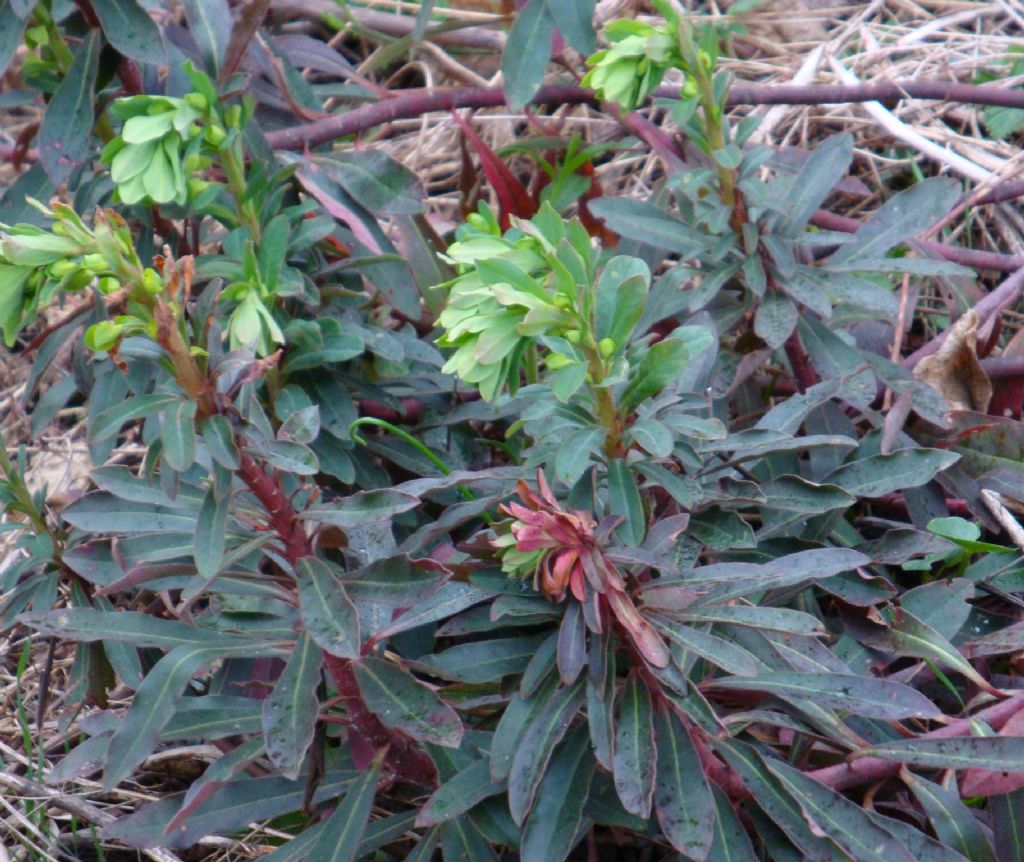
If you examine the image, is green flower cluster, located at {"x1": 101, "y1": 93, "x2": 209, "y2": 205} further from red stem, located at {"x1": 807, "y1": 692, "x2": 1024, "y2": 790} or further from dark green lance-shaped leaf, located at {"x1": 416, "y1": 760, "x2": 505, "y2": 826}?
red stem, located at {"x1": 807, "y1": 692, "x2": 1024, "y2": 790}

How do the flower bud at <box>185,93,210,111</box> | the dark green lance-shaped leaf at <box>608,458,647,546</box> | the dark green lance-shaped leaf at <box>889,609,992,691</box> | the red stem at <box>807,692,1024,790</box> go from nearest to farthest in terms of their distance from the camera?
the dark green lance-shaped leaf at <box>608,458,647,546</box>, the red stem at <box>807,692,1024,790</box>, the dark green lance-shaped leaf at <box>889,609,992,691</box>, the flower bud at <box>185,93,210,111</box>

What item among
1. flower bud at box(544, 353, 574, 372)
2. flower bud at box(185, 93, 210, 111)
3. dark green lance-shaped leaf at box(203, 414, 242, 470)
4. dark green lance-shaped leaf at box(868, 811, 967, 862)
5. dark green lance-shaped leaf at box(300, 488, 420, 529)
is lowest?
dark green lance-shaped leaf at box(868, 811, 967, 862)

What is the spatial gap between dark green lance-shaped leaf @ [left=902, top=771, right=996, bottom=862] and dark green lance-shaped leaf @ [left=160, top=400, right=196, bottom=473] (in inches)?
37.3

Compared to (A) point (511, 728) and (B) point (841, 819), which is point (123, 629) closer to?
(A) point (511, 728)

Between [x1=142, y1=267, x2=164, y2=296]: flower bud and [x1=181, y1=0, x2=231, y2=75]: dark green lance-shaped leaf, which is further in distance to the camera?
[x1=181, y1=0, x2=231, y2=75]: dark green lance-shaped leaf

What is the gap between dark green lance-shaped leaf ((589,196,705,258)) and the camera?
183 cm

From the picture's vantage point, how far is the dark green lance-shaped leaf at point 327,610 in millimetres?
1233

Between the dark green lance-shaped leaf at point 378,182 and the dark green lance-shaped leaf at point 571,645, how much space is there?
2.99 ft

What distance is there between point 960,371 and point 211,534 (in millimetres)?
1346

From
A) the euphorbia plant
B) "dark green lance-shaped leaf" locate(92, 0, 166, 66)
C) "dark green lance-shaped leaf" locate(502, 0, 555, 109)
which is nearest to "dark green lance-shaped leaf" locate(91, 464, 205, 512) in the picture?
the euphorbia plant

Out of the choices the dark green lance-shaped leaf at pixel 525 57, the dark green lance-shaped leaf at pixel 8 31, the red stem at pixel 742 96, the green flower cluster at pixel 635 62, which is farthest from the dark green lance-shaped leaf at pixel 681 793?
the dark green lance-shaped leaf at pixel 8 31

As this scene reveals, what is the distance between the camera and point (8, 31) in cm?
174

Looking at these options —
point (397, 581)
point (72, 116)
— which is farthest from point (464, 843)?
point (72, 116)

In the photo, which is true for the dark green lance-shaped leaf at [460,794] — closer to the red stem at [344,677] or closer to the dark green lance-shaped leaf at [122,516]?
the red stem at [344,677]
